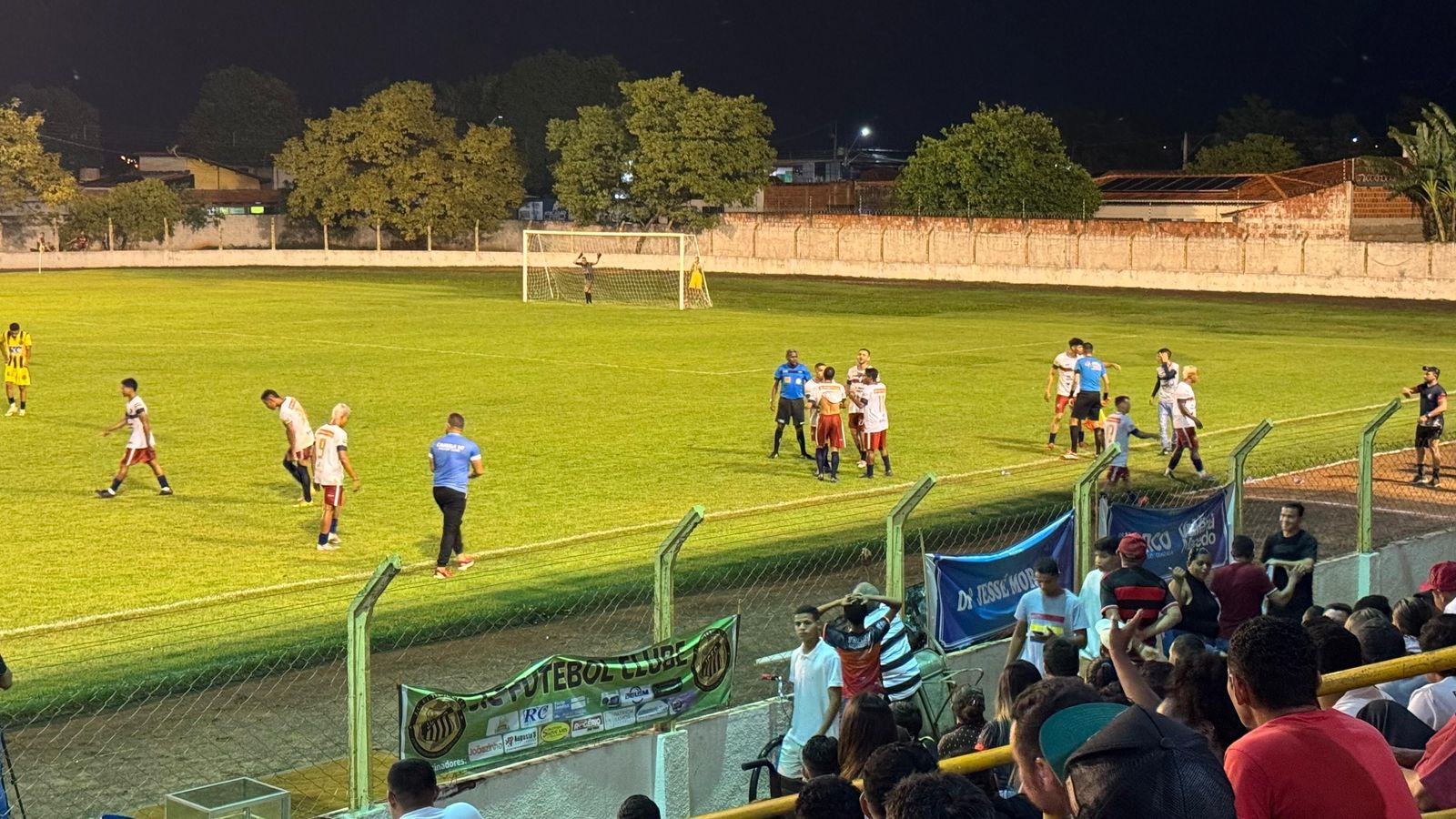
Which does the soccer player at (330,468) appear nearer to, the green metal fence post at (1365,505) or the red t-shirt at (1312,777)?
the green metal fence post at (1365,505)

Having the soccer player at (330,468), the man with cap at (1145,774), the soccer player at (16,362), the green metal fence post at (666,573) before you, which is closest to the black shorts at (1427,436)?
the soccer player at (330,468)

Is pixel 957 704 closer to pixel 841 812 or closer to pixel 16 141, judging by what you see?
pixel 841 812

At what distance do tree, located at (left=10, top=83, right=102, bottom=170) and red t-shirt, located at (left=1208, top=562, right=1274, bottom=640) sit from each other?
166m

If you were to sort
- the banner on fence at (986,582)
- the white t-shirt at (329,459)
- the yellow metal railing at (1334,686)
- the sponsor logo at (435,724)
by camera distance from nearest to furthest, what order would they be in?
1. the yellow metal railing at (1334,686)
2. the sponsor logo at (435,724)
3. the banner on fence at (986,582)
4. the white t-shirt at (329,459)

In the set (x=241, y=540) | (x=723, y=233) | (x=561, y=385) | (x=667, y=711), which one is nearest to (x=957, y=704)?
(x=667, y=711)

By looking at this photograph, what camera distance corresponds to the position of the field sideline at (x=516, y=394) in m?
18.6

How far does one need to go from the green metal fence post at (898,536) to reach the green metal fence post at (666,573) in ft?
4.50

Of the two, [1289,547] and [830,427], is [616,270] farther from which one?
[1289,547]

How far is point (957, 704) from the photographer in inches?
297

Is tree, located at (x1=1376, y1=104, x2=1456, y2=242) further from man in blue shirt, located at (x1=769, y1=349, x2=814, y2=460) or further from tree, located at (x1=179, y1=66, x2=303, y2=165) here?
tree, located at (x1=179, y1=66, x2=303, y2=165)

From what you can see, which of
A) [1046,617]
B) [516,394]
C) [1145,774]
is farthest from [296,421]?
[1145,774]

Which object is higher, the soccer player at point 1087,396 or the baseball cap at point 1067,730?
the baseball cap at point 1067,730

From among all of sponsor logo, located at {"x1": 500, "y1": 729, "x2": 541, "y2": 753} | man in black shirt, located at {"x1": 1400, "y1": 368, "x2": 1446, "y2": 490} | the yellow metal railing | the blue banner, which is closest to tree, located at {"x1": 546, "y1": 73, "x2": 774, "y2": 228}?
man in black shirt, located at {"x1": 1400, "y1": 368, "x2": 1446, "y2": 490}

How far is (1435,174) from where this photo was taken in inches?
2522
